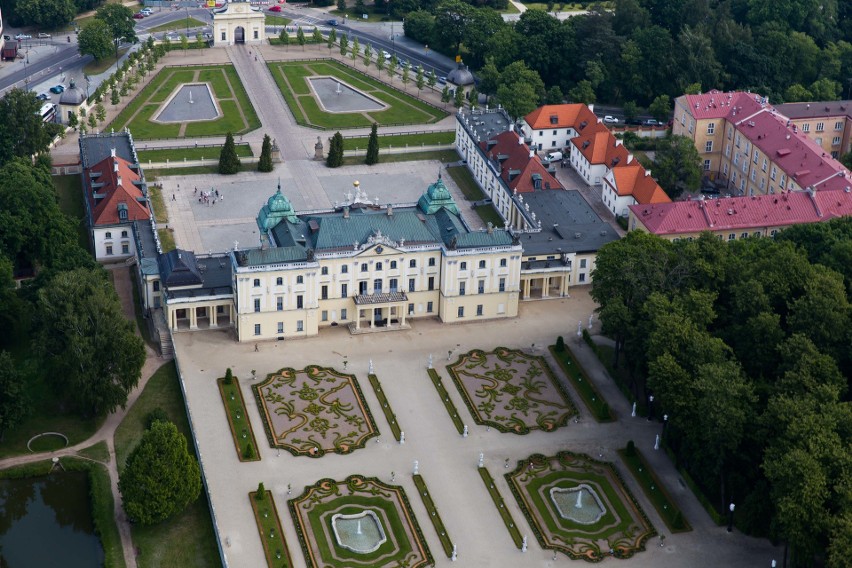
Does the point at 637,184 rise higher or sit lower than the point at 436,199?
lower

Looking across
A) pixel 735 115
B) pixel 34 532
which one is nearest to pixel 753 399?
pixel 34 532

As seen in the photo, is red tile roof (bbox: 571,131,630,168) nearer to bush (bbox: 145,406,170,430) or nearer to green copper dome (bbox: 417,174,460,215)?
green copper dome (bbox: 417,174,460,215)

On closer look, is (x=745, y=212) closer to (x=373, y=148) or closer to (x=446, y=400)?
(x=446, y=400)

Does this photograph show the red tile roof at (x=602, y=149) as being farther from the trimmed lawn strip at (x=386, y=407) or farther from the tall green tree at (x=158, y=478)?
the tall green tree at (x=158, y=478)

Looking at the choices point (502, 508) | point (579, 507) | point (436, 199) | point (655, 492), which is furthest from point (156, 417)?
point (655, 492)

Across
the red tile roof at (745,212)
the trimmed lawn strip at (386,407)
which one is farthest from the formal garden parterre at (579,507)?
the red tile roof at (745,212)

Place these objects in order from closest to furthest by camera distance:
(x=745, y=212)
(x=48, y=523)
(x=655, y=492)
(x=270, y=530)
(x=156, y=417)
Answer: (x=270, y=530)
(x=48, y=523)
(x=655, y=492)
(x=156, y=417)
(x=745, y=212)

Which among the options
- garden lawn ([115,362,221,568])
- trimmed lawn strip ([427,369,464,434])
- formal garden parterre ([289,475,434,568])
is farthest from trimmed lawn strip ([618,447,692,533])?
garden lawn ([115,362,221,568])
